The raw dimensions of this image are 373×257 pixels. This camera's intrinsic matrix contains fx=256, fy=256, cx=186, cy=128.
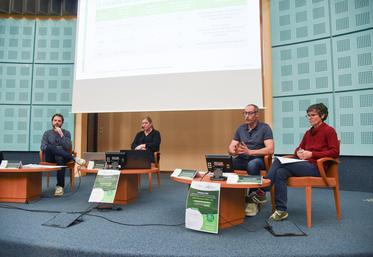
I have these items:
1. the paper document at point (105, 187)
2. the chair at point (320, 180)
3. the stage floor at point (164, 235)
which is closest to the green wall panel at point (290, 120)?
the stage floor at point (164, 235)

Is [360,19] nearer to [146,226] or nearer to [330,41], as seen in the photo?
[330,41]

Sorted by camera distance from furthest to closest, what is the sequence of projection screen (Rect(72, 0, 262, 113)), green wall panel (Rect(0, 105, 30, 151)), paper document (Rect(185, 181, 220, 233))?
1. green wall panel (Rect(0, 105, 30, 151))
2. projection screen (Rect(72, 0, 262, 113))
3. paper document (Rect(185, 181, 220, 233))

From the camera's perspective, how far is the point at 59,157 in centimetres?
295

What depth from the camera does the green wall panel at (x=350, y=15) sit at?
124 inches

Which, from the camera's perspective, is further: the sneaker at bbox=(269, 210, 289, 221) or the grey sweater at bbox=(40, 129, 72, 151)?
the grey sweater at bbox=(40, 129, 72, 151)

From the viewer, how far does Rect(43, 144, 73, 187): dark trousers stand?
290 centimetres

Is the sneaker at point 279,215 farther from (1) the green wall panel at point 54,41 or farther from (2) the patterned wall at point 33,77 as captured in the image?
(1) the green wall panel at point 54,41

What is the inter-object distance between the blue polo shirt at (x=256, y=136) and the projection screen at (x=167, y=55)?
767 mm

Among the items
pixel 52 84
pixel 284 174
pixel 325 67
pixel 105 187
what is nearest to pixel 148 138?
pixel 105 187

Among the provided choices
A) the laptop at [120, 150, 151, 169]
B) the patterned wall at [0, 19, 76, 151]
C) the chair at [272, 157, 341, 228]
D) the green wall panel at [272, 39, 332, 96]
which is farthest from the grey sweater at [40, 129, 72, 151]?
the green wall panel at [272, 39, 332, 96]

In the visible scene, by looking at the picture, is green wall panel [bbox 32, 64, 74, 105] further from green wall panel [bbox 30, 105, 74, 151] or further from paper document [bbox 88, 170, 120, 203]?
paper document [bbox 88, 170, 120, 203]

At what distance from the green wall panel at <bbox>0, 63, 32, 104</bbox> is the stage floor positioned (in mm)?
2569

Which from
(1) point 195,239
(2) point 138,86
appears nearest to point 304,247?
(1) point 195,239

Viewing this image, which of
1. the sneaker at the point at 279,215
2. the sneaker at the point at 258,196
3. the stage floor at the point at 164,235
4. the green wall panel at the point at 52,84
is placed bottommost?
the stage floor at the point at 164,235
